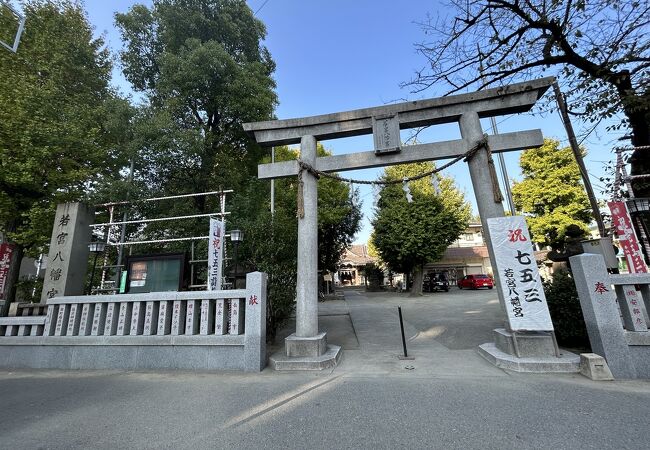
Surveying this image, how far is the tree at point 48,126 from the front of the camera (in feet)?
31.3

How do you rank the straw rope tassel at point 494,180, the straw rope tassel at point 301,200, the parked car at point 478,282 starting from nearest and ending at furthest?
the straw rope tassel at point 494,180 < the straw rope tassel at point 301,200 < the parked car at point 478,282

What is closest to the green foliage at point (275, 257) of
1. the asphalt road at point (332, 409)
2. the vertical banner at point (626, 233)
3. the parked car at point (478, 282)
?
the asphalt road at point (332, 409)

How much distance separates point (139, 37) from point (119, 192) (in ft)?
30.2

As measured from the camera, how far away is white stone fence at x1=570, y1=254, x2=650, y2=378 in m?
4.42

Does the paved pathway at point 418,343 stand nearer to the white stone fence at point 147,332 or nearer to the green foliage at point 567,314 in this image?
the green foliage at point 567,314

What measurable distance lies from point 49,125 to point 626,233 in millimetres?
17886

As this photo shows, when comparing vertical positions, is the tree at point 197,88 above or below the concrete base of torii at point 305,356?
above

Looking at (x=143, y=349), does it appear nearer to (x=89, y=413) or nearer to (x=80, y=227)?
(x=89, y=413)

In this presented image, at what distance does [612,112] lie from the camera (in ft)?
22.1

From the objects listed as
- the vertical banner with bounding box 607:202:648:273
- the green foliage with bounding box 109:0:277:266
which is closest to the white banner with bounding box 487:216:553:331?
the vertical banner with bounding box 607:202:648:273

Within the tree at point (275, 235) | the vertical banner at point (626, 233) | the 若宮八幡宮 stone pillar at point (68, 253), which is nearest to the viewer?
the tree at point (275, 235)

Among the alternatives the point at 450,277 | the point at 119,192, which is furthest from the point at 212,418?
the point at 450,277

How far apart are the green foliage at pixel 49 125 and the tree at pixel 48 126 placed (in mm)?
25

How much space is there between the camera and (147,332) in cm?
573
